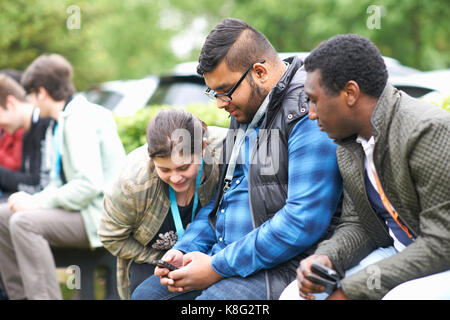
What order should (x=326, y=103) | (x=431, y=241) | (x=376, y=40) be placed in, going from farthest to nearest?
1. (x=376, y=40)
2. (x=326, y=103)
3. (x=431, y=241)

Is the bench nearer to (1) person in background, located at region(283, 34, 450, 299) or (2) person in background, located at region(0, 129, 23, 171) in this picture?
(2) person in background, located at region(0, 129, 23, 171)

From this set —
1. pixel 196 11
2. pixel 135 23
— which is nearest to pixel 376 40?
pixel 196 11

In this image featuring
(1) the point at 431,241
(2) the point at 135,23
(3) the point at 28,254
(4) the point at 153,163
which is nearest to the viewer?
(1) the point at 431,241

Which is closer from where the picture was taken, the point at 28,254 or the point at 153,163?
the point at 153,163

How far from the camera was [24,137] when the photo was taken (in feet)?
17.2

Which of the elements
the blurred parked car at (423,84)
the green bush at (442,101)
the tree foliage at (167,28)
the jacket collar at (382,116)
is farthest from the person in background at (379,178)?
the tree foliage at (167,28)

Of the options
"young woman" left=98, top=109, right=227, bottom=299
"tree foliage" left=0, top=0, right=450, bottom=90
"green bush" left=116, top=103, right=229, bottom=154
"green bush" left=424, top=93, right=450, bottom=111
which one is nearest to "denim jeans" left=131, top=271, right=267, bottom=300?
"young woman" left=98, top=109, right=227, bottom=299

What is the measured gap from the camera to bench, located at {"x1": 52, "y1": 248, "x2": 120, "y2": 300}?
178 inches

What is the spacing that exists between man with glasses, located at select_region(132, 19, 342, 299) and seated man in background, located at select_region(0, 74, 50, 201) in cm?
229

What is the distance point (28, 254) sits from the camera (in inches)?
171

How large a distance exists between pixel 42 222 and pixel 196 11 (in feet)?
45.7

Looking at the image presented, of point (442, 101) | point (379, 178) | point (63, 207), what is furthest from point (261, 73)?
point (63, 207)

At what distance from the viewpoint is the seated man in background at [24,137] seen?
511 cm

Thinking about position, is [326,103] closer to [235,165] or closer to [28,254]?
[235,165]
